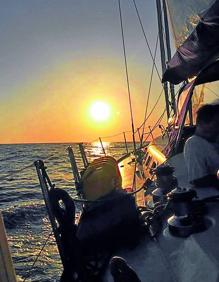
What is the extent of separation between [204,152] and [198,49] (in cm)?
239

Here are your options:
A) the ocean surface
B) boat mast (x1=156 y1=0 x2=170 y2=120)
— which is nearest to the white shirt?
the ocean surface

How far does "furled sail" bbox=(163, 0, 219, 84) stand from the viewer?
474 centimetres

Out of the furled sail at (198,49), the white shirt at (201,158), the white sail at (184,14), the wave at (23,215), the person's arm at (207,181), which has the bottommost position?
the wave at (23,215)

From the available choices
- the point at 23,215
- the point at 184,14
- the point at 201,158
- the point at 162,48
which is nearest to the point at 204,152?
the point at 201,158

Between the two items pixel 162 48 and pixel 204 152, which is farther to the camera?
pixel 162 48

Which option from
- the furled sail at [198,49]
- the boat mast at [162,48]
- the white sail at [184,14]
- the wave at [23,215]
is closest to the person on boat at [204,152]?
the furled sail at [198,49]

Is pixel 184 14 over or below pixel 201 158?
over

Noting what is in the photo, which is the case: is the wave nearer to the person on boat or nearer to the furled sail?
the furled sail

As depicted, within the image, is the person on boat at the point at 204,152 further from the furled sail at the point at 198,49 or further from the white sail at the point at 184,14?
the white sail at the point at 184,14

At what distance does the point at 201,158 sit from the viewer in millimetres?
3500

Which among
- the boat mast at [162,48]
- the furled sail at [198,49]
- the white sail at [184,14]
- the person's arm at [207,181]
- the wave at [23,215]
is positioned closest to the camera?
the person's arm at [207,181]

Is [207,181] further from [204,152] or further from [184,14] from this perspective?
[184,14]

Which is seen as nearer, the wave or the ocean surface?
the ocean surface

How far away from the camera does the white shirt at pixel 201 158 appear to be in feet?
11.4
